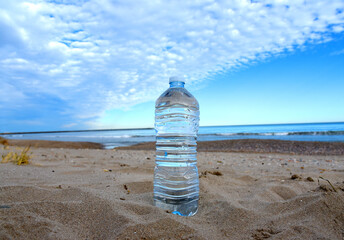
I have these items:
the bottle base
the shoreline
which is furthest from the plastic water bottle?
the shoreline

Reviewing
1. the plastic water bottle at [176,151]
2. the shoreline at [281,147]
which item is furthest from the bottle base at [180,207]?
the shoreline at [281,147]

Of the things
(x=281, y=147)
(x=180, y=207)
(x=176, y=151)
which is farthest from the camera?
(x=281, y=147)

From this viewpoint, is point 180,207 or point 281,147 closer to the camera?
point 180,207

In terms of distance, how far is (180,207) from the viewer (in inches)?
88.8

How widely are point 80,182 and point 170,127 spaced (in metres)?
1.60

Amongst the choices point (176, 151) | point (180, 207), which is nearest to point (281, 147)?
point (176, 151)

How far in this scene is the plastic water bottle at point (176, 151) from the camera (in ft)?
7.57

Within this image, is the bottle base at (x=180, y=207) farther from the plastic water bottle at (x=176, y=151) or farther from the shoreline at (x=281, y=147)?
the shoreline at (x=281, y=147)

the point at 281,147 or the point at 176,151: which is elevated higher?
the point at 176,151

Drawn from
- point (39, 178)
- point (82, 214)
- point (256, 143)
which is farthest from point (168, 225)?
point (256, 143)

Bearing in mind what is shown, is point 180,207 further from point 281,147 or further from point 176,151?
point 281,147

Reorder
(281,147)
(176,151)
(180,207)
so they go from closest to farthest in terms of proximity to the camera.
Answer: (180,207), (176,151), (281,147)

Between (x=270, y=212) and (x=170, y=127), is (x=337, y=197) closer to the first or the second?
(x=270, y=212)

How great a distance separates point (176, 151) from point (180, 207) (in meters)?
0.58
